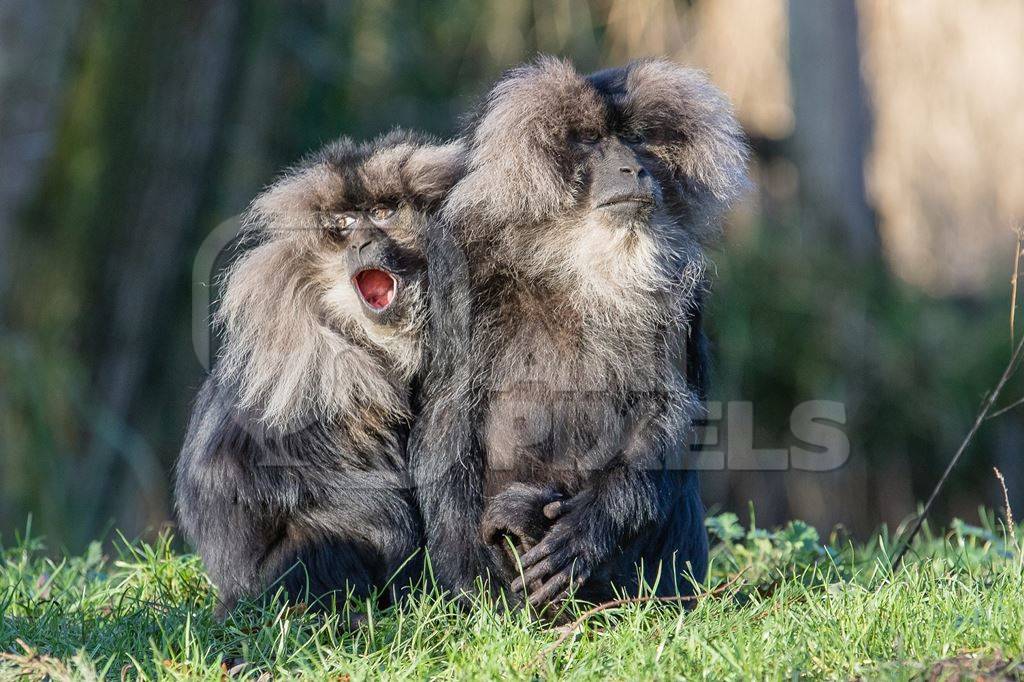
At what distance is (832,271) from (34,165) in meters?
4.71

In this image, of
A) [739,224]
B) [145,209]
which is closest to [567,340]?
[739,224]

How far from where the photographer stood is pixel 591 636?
3.24 m

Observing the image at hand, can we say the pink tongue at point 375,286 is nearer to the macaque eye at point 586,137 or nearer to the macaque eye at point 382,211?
the macaque eye at point 382,211

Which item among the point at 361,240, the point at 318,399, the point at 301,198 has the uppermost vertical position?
the point at 301,198

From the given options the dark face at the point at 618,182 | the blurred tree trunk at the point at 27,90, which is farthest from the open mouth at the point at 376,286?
the blurred tree trunk at the point at 27,90

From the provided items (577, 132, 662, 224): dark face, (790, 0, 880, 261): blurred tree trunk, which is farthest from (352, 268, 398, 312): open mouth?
(790, 0, 880, 261): blurred tree trunk

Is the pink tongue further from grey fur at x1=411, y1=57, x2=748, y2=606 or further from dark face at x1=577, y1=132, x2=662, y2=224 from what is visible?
dark face at x1=577, y1=132, x2=662, y2=224

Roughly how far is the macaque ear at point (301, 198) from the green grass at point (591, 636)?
1.16 meters

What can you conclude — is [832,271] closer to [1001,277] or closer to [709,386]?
[1001,277]

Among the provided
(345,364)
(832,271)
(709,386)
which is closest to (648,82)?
(709,386)

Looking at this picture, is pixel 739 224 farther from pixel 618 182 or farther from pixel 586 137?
pixel 618 182

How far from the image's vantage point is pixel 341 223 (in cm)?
391

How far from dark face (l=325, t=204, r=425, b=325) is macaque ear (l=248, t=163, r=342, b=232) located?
6 centimetres

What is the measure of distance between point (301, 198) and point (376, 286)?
378mm
